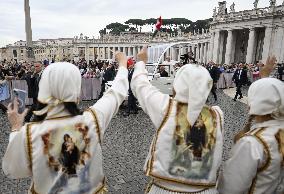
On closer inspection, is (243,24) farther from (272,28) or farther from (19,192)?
(19,192)

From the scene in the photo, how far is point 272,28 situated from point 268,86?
1502 inches

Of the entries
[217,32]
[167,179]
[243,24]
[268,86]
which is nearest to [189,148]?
[167,179]

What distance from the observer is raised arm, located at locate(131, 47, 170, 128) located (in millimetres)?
2520

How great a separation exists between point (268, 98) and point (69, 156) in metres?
1.61

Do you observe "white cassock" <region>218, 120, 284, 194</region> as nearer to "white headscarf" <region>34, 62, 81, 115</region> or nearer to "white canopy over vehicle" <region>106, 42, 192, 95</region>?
"white headscarf" <region>34, 62, 81, 115</region>

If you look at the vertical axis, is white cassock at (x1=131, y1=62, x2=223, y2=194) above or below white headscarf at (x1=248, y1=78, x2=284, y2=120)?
below

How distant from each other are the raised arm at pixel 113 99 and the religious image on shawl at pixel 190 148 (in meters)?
0.55

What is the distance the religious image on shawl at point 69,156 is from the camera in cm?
221

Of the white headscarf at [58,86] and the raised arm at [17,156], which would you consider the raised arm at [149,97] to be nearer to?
the white headscarf at [58,86]

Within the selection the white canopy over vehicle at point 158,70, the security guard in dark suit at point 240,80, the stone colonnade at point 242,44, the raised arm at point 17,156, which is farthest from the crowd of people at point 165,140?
the stone colonnade at point 242,44

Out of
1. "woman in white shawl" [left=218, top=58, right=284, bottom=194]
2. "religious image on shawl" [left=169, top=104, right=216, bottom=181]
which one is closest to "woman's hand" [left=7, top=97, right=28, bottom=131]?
"religious image on shawl" [left=169, top=104, right=216, bottom=181]

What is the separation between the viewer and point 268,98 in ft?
7.70

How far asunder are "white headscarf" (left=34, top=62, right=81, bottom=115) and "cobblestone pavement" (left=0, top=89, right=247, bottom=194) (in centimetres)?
333

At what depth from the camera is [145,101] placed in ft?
8.57
